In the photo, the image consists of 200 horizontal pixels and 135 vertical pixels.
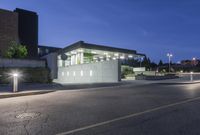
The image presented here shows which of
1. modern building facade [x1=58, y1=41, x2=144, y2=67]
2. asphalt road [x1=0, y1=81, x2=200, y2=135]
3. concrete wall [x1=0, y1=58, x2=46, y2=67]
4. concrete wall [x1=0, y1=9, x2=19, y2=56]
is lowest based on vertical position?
asphalt road [x1=0, y1=81, x2=200, y2=135]

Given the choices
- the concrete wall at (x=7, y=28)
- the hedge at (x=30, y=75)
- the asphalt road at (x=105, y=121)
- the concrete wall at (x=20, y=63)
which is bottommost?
the asphalt road at (x=105, y=121)

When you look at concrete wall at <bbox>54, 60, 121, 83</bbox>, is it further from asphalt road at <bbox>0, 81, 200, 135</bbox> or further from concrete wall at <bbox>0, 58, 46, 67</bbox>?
asphalt road at <bbox>0, 81, 200, 135</bbox>

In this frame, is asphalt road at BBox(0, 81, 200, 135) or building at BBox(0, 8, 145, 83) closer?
asphalt road at BBox(0, 81, 200, 135)

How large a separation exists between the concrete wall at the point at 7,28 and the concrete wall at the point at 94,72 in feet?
38.4

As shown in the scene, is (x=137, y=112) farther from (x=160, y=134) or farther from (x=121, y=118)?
(x=160, y=134)

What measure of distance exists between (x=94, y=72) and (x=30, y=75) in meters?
15.0

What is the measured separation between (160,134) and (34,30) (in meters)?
54.0

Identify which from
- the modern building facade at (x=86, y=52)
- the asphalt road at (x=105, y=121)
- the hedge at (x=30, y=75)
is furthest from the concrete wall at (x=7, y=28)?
the asphalt road at (x=105, y=121)

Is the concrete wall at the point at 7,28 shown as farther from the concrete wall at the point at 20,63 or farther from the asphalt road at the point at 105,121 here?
the asphalt road at the point at 105,121

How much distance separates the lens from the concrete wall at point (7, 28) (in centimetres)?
4038

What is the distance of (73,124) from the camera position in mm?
7316

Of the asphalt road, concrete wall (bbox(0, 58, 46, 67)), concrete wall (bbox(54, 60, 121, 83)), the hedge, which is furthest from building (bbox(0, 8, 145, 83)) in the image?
the asphalt road

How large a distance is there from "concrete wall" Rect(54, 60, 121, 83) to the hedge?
10692mm

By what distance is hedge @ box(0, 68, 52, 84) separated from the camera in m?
23.2
